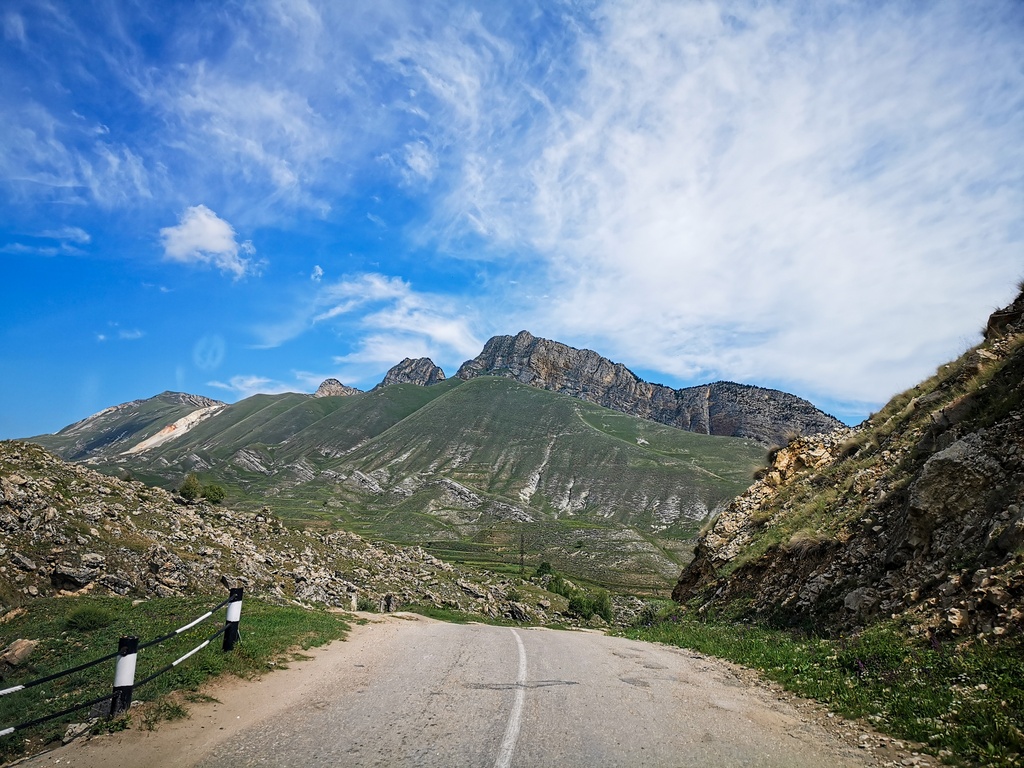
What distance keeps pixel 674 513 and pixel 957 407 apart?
540 ft

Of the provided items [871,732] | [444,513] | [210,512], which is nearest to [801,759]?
[871,732]

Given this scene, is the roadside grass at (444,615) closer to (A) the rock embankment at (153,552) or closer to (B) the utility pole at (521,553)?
(A) the rock embankment at (153,552)

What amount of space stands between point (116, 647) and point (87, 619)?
8.04 ft

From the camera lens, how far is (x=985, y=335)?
1953 centimetres

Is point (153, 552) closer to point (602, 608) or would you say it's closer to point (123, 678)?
point (123, 678)

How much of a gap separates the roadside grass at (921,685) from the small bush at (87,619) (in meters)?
16.1

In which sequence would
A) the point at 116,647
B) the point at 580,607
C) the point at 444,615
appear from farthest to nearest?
the point at 580,607
the point at 444,615
the point at 116,647

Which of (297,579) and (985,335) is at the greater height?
(985,335)

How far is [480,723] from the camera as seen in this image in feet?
23.5

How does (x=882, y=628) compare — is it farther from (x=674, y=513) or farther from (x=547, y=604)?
(x=674, y=513)

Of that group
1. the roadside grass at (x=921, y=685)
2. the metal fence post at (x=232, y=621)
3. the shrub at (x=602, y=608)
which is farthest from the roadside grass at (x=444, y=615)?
the shrub at (x=602, y=608)

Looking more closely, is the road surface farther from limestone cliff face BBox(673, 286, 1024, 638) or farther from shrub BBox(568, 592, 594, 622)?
shrub BBox(568, 592, 594, 622)

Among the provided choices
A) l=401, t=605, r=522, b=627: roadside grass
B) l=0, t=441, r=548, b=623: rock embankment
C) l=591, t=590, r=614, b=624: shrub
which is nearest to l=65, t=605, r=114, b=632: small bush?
l=0, t=441, r=548, b=623: rock embankment

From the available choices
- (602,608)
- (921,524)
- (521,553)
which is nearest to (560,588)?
(602,608)
